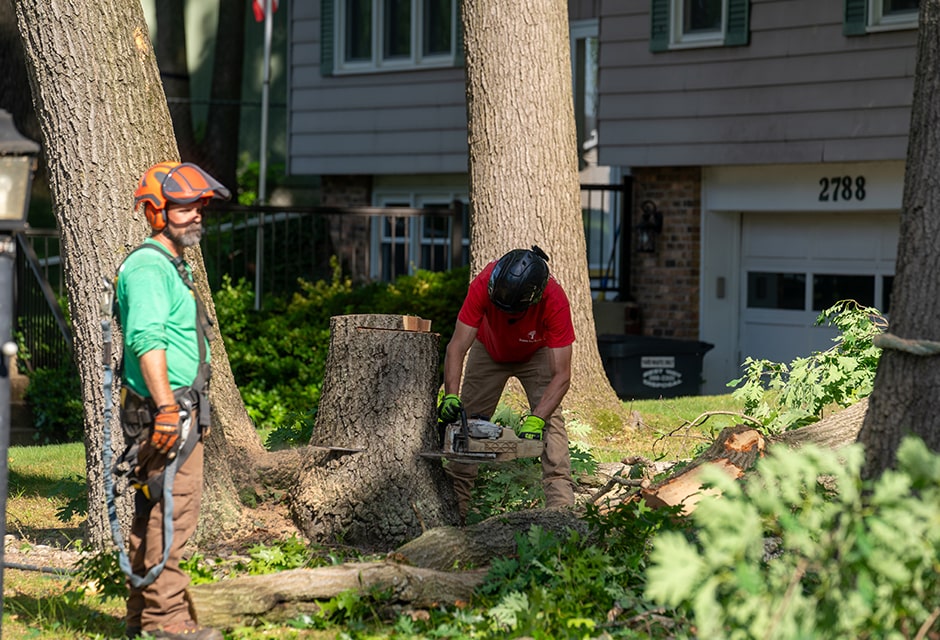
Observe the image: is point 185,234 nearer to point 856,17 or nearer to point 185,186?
point 185,186

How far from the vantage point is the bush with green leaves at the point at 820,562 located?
3395 millimetres

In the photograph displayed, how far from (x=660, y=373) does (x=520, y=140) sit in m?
4.40

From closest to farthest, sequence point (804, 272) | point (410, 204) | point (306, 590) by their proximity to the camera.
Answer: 1. point (306, 590)
2. point (804, 272)
3. point (410, 204)

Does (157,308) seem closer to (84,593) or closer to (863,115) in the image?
→ (84,593)

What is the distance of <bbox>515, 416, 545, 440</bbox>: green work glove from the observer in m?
6.74

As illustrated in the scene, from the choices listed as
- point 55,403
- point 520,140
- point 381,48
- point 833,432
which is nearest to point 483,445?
point 833,432

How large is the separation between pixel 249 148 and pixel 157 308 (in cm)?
2088

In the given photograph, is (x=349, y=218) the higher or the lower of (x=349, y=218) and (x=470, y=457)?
the higher

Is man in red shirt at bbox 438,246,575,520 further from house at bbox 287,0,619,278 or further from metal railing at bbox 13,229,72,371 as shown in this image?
house at bbox 287,0,619,278

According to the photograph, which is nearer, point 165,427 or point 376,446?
point 165,427

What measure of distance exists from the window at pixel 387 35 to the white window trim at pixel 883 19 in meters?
5.72

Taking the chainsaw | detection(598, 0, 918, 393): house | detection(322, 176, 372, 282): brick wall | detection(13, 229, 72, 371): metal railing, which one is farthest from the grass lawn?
detection(322, 176, 372, 282): brick wall

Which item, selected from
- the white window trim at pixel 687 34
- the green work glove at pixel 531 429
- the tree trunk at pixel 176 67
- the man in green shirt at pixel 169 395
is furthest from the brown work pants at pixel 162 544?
the tree trunk at pixel 176 67

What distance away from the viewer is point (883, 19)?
13148mm
